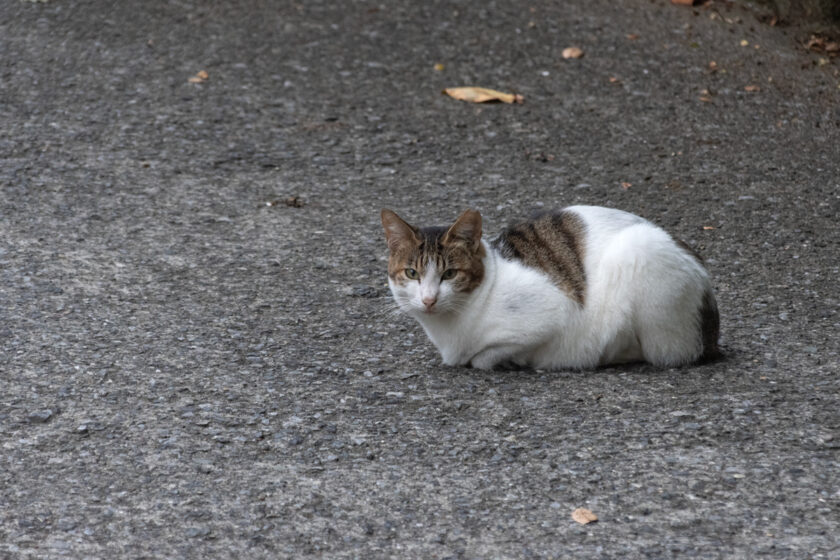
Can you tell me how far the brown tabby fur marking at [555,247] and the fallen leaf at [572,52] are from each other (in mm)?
4223

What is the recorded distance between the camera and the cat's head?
413 centimetres

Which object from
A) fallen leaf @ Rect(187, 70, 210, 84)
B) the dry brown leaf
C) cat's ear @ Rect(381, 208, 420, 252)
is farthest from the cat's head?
fallen leaf @ Rect(187, 70, 210, 84)

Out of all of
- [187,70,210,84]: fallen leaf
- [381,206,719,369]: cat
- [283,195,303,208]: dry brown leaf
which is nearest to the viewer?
[381,206,719,369]: cat

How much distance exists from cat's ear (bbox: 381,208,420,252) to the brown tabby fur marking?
1.37 ft

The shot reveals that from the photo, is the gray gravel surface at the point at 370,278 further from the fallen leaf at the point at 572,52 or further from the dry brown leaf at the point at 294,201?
the fallen leaf at the point at 572,52

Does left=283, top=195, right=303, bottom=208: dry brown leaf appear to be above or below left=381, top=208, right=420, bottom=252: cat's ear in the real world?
below

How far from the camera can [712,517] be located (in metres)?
3.18

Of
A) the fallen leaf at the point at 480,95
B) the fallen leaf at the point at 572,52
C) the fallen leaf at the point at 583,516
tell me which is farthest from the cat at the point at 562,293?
the fallen leaf at the point at 572,52

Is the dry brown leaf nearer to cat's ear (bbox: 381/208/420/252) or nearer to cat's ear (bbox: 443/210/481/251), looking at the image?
cat's ear (bbox: 381/208/420/252)

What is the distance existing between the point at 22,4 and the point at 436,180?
4.63m

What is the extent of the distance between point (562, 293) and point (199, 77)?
4.65m


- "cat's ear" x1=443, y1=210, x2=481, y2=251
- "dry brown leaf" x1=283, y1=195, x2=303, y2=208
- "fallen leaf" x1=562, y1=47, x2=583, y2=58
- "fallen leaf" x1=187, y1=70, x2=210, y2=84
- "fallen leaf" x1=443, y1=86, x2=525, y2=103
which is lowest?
"fallen leaf" x1=187, y1=70, x2=210, y2=84

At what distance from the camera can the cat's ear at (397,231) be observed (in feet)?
13.9

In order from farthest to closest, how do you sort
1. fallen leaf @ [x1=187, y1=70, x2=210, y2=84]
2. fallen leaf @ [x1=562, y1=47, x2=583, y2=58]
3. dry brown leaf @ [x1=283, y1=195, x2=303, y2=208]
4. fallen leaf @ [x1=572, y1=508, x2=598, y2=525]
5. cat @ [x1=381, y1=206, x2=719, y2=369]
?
1. fallen leaf @ [x1=562, y1=47, x2=583, y2=58]
2. fallen leaf @ [x1=187, y1=70, x2=210, y2=84]
3. dry brown leaf @ [x1=283, y1=195, x2=303, y2=208]
4. cat @ [x1=381, y1=206, x2=719, y2=369]
5. fallen leaf @ [x1=572, y1=508, x2=598, y2=525]
